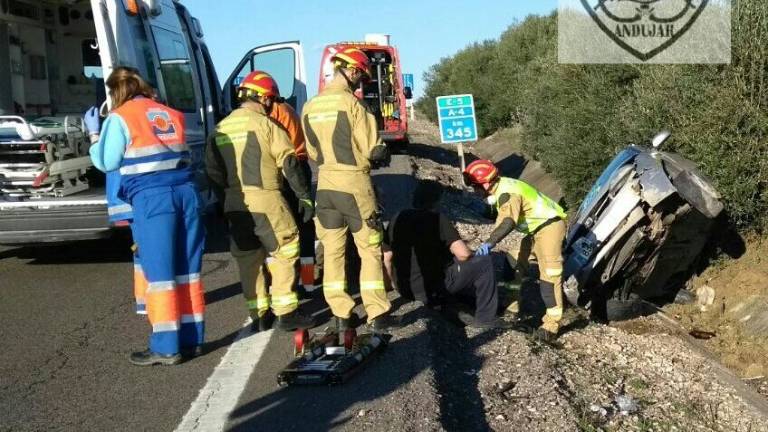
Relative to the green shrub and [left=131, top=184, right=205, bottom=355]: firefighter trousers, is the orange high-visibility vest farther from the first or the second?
the green shrub

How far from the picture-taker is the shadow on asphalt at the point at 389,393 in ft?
13.5

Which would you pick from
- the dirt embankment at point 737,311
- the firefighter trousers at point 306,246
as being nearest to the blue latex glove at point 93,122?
the firefighter trousers at point 306,246

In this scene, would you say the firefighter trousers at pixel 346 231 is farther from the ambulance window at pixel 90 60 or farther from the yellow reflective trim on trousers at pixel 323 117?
the ambulance window at pixel 90 60

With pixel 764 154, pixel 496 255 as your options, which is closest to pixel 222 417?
pixel 496 255

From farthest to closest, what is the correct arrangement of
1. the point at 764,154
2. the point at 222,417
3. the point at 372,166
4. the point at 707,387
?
1. the point at 764,154
2. the point at 707,387
3. the point at 372,166
4. the point at 222,417

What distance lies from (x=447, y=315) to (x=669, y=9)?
6.99 metres

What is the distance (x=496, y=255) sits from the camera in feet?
30.2

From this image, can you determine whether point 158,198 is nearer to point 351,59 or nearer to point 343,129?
point 343,129

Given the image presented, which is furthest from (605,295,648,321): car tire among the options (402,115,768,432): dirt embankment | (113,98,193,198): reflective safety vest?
(113,98,193,198): reflective safety vest

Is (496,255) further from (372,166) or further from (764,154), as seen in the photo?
(372,166)

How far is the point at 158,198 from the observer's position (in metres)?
4.86

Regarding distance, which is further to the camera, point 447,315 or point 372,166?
point 447,315

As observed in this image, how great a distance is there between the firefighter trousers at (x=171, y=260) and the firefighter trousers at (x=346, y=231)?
86 centimetres

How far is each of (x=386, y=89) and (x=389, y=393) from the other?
17.9 meters
